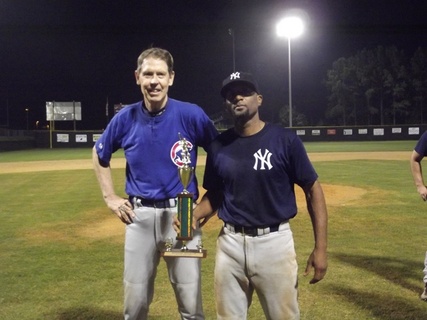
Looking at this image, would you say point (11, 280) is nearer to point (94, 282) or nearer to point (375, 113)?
point (94, 282)

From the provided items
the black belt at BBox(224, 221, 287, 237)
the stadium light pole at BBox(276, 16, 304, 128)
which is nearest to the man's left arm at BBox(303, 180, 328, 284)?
the black belt at BBox(224, 221, 287, 237)

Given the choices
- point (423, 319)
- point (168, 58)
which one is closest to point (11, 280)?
point (168, 58)

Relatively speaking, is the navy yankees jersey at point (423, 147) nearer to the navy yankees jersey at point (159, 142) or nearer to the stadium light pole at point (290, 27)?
the navy yankees jersey at point (159, 142)

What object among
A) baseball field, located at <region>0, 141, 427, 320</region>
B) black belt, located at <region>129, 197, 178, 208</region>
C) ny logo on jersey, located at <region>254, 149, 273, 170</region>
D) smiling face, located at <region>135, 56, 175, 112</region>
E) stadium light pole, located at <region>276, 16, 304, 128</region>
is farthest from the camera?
stadium light pole, located at <region>276, 16, 304, 128</region>

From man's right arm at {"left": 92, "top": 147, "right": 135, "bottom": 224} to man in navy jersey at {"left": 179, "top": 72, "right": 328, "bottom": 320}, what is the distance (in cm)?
41

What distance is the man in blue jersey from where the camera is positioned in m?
3.28

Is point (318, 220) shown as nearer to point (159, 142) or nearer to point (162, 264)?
point (159, 142)

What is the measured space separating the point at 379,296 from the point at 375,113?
65616 millimetres

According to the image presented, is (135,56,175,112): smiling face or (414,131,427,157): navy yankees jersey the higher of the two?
(135,56,175,112): smiling face

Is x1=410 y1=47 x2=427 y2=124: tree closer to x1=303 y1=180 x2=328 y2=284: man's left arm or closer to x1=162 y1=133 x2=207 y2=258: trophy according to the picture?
x1=303 y1=180 x2=328 y2=284: man's left arm

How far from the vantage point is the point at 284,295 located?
9.77 feet

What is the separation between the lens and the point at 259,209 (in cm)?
301

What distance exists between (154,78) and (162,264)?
12.5 feet

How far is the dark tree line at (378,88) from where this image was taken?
63469mm
